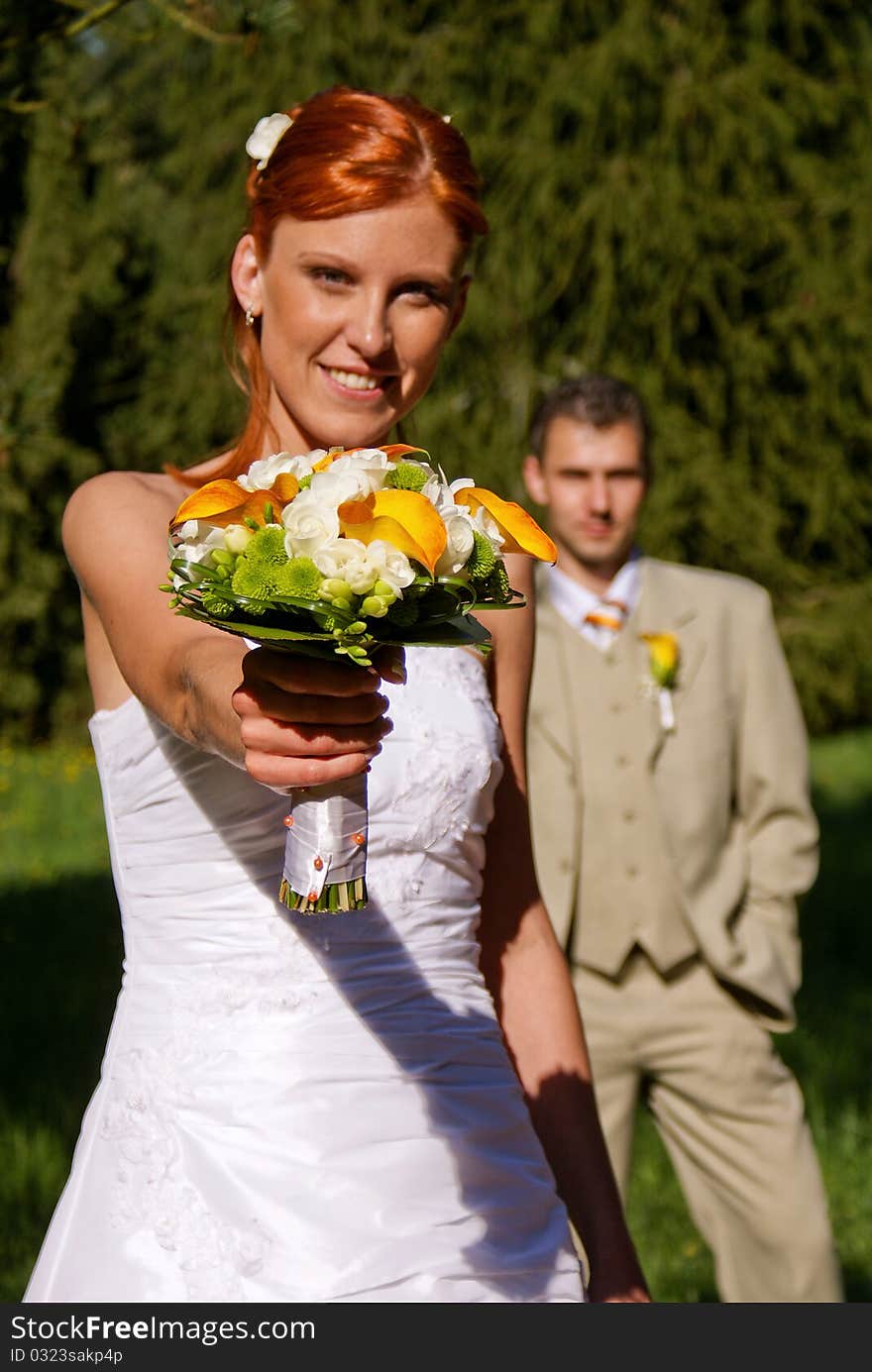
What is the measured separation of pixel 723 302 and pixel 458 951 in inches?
622

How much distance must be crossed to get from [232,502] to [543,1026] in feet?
3.72

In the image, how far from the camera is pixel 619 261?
16.4 m

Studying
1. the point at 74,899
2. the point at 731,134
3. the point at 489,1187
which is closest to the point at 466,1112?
the point at 489,1187

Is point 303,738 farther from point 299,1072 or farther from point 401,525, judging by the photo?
point 299,1072

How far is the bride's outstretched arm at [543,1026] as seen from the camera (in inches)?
93.5

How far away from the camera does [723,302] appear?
1717 cm

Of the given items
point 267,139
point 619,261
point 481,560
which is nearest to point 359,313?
point 267,139

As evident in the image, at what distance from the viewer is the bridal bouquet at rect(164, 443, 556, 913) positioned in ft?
5.05

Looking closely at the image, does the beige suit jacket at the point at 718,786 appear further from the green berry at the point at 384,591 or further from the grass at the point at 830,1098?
the green berry at the point at 384,591

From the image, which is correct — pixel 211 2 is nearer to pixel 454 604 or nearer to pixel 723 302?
pixel 454 604

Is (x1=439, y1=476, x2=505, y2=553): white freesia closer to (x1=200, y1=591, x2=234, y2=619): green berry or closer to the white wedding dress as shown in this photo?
(x1=200, y1=591, x2=234, y2=619): green berry

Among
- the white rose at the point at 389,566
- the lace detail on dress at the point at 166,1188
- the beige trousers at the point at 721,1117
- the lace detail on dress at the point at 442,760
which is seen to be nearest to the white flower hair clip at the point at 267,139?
the lace detail on dress at the point at 442,760

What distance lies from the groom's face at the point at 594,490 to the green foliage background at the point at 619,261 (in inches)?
446

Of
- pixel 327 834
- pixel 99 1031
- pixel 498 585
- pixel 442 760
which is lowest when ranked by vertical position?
pixel 99 1031
